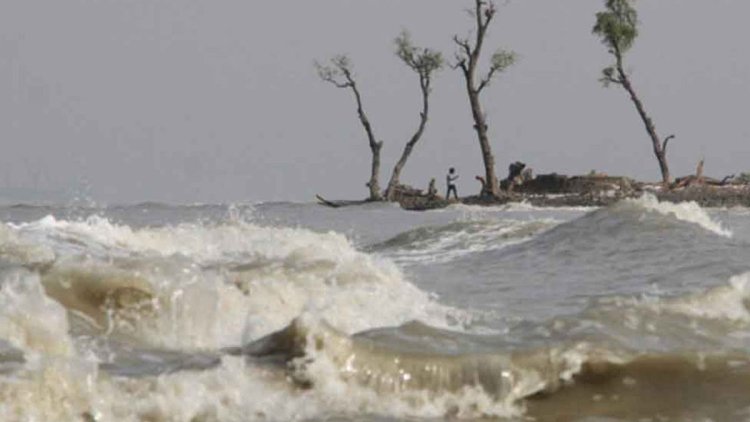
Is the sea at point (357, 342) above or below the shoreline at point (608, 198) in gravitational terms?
below

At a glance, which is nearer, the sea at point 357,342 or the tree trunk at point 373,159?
the sea at point 357,342

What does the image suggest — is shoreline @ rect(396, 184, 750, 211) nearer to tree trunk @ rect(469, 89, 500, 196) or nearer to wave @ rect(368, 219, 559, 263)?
tree trunk @ rect(469, 89, 500, 196)

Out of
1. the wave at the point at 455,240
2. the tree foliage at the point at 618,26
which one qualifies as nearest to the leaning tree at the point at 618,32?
the tree foliage at the point at 618,26

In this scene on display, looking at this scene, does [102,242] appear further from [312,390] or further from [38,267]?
[312,390]

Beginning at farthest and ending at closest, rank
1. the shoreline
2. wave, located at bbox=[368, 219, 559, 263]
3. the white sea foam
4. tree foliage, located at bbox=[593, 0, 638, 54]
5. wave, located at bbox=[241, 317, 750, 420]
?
tree foliage, located at bbox=[593, 0, 638, 54], the shoreline, wave, located at bbox=[368, 219, 559, 263], the white sea foam, wave, located at bbox=[241, 317, 750, 420]

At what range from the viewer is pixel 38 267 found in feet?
25.4

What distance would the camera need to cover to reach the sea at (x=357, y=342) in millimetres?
4809

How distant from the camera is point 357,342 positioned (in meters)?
5.50

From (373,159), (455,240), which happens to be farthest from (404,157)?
(455,240)

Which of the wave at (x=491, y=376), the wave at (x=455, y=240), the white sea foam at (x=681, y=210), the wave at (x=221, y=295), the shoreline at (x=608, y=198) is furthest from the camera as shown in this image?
the shoreline at (x=608, y=198)

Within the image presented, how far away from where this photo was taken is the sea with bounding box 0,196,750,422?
4.81 m

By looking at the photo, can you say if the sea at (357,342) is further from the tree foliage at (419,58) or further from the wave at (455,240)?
the tree foliage at (419,58)

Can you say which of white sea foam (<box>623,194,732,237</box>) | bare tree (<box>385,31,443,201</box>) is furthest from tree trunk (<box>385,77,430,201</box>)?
white sea foam (<box>623,194,732,237</box>)

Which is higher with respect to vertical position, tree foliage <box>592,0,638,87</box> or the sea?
tree foliage <box>592,0,638,87</box>
